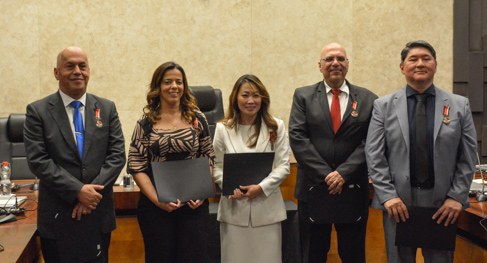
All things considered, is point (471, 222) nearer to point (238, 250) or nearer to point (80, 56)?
point (238, 250)

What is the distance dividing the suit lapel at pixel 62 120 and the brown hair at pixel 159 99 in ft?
1.25

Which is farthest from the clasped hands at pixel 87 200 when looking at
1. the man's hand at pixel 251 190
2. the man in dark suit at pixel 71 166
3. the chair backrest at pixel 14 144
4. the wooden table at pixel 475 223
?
the chair backrest at pixel 14 144

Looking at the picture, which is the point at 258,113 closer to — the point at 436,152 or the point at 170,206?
the point at 170,206

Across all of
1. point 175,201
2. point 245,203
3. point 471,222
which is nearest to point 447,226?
point 471,222

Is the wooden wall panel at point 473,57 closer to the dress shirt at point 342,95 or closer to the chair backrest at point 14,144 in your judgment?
the dress shirt at point 342,95

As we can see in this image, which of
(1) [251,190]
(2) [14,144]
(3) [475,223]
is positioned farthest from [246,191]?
(2) [14,144]

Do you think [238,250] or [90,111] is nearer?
[90,111]

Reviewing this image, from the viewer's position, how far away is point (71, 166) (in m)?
2.42

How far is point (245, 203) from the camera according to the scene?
107 inches

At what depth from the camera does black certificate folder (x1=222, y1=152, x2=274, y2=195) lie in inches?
103

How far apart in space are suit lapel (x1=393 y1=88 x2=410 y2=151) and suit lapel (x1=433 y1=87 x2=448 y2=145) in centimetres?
13

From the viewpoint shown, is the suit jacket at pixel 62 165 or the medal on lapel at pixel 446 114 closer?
the suit jacket at pixel 62 165

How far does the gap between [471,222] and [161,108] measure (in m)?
1.75

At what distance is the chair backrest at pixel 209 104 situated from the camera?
4.29 m
